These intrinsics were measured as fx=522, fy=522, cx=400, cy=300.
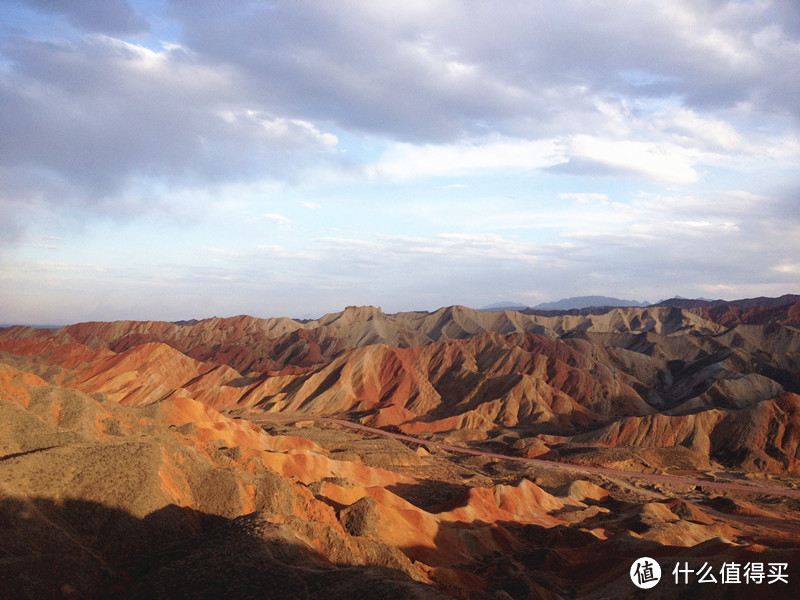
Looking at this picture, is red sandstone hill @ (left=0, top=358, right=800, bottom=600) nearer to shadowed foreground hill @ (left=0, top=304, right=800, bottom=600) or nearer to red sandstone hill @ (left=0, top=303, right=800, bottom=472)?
shadowed foreground hill @ (left=0, top=304, right=800, bottom=600)

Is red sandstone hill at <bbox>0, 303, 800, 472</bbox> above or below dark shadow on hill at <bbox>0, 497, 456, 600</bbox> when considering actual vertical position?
below

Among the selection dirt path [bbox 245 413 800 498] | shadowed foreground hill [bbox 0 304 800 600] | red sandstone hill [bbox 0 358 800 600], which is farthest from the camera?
dirt path [bbox 245 413 800 498]

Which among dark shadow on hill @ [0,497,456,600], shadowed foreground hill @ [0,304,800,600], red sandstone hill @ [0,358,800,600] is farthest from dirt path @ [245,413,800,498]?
dark shadow on hill @ [0,497,456,600]

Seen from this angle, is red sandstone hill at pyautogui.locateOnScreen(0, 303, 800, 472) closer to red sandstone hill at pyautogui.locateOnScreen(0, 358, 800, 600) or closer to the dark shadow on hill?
red sandstone hill at pyautogui.locateOnScreen(0, 358, 800, 600)

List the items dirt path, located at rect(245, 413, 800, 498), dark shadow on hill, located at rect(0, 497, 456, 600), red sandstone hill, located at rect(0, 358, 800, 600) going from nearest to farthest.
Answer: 1. dark shadow on hill, located at rect(0, 497, 456, 600)
2. red sandstone hill, located at rect(0, 358, 800, 600)
3. dirt path, located at rect(245, 413, 800, 498)

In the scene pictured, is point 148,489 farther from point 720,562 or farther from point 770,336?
point 770,336

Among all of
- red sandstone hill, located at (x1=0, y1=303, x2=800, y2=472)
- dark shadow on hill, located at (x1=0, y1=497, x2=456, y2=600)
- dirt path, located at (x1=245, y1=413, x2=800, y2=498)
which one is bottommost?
dirt path, located at (x1=245, y1=413, x2=800, y2=498)

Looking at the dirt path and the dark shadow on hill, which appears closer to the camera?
the dark shadow on hill

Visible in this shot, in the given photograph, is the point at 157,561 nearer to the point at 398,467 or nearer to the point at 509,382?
the point at 398,467

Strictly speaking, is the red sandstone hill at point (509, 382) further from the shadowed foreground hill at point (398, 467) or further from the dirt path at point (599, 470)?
the dirt path at point (599, 470)

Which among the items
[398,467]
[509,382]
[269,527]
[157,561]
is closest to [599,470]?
[398,467]
